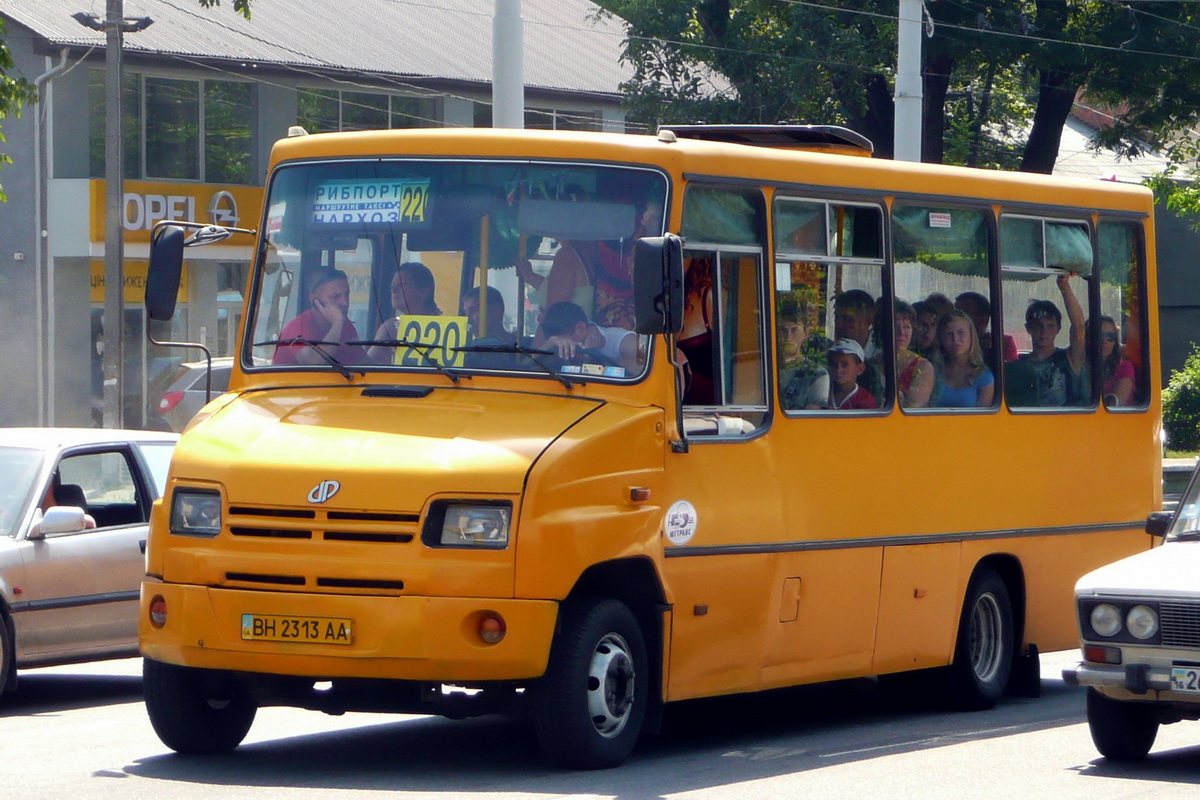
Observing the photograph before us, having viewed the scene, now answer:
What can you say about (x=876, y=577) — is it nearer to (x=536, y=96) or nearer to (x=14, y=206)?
(x=14, y=206)

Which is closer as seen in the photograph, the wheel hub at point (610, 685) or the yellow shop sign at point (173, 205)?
the wheel hub at point (610, 685)

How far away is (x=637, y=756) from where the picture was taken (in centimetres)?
880

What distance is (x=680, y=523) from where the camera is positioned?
861 cm

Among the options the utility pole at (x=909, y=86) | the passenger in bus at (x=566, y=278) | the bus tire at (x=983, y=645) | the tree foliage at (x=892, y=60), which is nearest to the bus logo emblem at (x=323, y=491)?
the passenger in bus at (x=566, y=278)

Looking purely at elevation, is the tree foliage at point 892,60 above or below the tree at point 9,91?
above

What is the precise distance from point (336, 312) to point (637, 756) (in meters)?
2.36

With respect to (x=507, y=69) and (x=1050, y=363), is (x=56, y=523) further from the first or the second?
(x=507, y=69)

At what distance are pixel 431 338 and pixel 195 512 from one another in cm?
129

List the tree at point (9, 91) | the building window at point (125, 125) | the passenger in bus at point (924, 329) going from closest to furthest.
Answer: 1. the passenger in bus at point (924, 329)
2. the tree at point (9, 91)
3. the building window at point (125, 125)

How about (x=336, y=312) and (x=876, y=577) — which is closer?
(x=336, y=312)

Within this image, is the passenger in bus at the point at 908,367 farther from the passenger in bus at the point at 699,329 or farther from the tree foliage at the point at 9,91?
the tree foliage at the point at 9,91

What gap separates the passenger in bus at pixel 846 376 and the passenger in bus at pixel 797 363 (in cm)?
7

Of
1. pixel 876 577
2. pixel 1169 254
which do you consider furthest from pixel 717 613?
pixel 1169 254

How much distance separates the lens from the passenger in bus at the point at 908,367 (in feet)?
34.4
